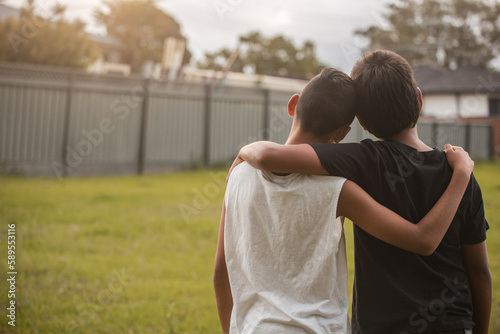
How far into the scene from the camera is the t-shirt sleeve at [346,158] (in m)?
1.38

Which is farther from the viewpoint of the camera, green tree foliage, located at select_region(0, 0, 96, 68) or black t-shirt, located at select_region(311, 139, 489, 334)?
green tree foliage, located at select_region(0, 0, 96, 68)

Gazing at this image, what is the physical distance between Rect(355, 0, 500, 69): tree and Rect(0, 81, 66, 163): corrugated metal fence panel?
12.6 meters

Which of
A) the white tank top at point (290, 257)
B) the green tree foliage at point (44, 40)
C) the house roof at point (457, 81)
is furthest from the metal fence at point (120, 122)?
the house roof at point (457, 81)

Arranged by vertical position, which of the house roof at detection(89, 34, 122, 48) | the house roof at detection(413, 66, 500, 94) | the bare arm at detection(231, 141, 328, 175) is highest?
the house roof at detection(89, 34, 122, 48)

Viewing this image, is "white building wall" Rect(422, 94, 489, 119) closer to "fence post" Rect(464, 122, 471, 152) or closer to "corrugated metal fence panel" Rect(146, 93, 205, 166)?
"fence post" Rect(464, 122, 471, 152)

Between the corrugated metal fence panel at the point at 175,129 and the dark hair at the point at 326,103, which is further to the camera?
the corrugated metal fence panel at the point at 175,129

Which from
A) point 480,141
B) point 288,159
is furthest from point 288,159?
point 480,141

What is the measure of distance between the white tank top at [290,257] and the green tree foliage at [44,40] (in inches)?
479

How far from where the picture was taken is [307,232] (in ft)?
4.58

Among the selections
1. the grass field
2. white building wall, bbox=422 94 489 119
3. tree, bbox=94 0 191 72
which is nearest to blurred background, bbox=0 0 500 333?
the grass field

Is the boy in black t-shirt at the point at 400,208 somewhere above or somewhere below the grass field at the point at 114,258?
above

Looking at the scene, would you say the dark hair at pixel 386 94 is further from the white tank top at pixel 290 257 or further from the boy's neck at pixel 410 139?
the white tank top at pixel 290 257

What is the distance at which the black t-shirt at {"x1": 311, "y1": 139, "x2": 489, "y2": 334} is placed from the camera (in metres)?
1.44

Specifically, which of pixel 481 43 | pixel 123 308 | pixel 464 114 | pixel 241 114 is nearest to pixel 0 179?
pixel 241 114
